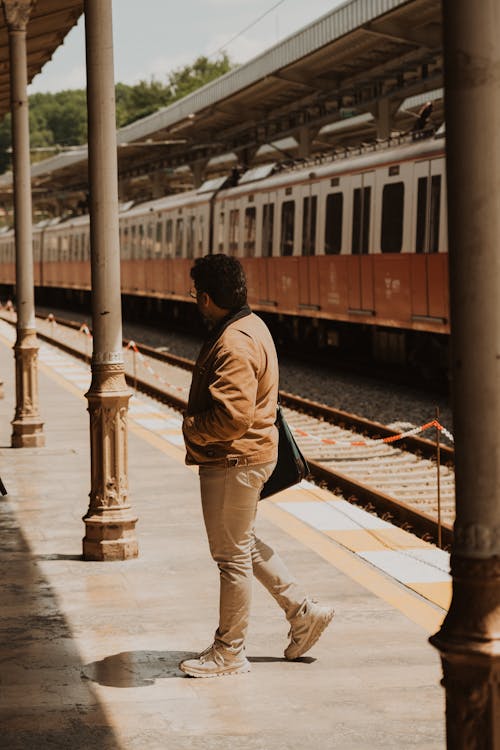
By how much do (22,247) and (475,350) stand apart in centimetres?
1167

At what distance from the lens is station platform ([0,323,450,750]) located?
505cm

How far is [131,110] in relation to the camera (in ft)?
479

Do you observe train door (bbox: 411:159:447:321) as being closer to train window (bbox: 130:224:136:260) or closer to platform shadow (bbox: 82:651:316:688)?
platform shadow (bbox: 82:651:316:688)

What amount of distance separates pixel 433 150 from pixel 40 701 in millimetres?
13595

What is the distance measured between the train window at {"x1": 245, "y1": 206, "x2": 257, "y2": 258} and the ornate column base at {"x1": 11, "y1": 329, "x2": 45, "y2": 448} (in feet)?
42.1

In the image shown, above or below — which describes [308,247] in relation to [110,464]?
above

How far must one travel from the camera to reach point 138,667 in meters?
5.92

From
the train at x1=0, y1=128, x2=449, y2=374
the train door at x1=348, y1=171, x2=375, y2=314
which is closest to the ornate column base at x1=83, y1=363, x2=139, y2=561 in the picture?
the train at x1=0, y1=128, x2=449, y2=374

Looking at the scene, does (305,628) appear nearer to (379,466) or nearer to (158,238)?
(379,466)

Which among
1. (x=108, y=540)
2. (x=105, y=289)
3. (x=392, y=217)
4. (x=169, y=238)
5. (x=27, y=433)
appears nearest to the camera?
(x=108, y=540)

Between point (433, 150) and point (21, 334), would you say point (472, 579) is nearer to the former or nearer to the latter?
point (21, 334)

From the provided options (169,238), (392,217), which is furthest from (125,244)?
(392,217)

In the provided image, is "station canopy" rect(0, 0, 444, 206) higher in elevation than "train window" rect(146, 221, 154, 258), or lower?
higher

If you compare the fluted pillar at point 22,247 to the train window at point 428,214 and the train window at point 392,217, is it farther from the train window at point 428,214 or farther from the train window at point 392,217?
the train window at point 392,217
